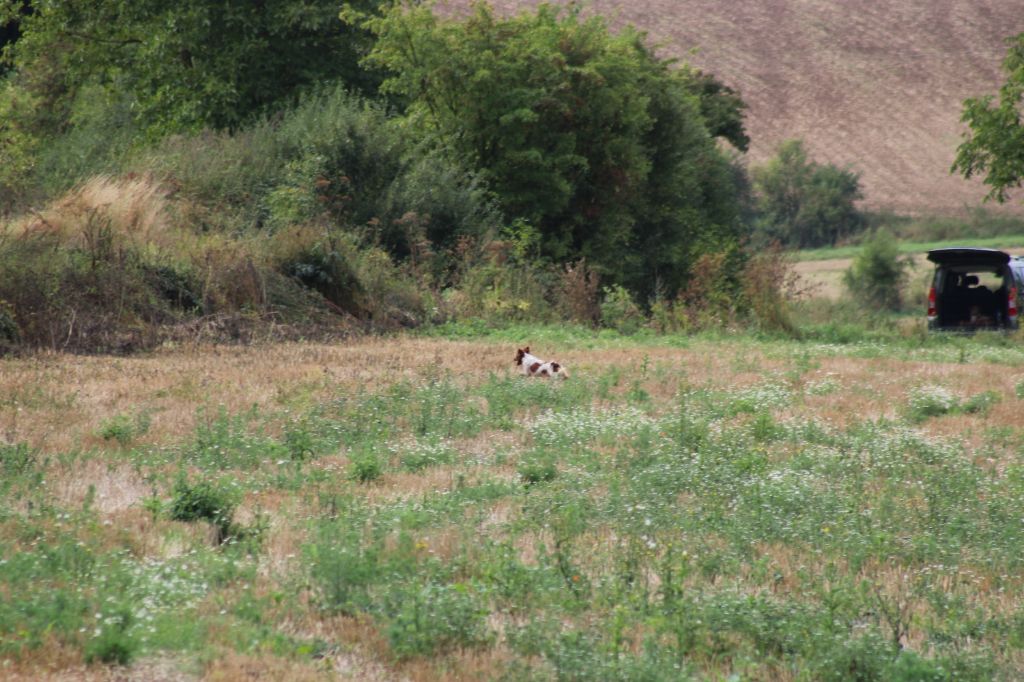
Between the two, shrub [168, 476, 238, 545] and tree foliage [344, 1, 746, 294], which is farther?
tree foliage [344, 1, 746, 294]

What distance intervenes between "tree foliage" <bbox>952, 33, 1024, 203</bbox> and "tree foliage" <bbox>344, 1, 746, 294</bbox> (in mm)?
9465

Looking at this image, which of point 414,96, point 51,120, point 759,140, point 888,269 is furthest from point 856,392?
point 759,140

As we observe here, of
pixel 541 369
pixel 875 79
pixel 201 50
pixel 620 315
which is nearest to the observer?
pixel 541 369

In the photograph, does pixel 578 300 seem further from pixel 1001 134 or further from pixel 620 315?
pixel 1001 134

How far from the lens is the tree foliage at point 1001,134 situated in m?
34.1

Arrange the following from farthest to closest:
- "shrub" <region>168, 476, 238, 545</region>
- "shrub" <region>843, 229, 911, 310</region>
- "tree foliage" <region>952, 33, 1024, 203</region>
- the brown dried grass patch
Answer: "shrub" <region>843, 229, 911, 310</region> → "tree foliage" <region>952, 33, 1024, 203</region> → "shrub" <region>168, 476, 238, 545</region> → the brown dried grass patch

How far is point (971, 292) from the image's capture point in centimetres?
2539

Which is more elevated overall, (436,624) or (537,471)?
(436,624)

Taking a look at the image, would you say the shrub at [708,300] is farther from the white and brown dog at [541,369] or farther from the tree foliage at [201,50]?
the tree foliage at [201,50]

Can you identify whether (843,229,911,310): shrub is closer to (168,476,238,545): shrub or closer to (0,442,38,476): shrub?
(0,442,38,476): shrub

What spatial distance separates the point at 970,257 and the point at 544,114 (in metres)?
9.85

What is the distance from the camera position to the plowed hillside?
3061 inches

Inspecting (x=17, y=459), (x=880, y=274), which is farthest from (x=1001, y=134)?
(x=17, y=459)

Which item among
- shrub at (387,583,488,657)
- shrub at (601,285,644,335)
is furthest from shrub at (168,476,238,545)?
shrub at (601,285,644,335)
